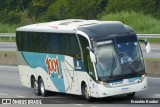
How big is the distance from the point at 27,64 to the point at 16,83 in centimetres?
411

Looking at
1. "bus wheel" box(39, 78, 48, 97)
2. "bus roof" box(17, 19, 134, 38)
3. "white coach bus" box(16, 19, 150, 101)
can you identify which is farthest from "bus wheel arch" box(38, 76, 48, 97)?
"bus roof" box(17, 19, 134, 38)

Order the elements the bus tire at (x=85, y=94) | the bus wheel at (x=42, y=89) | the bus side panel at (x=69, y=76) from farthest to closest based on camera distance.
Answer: the bus wheel at (x=42, y=89)
the bus side panel at (x=69, y=76)
the bus tire at (x=85, y=94)

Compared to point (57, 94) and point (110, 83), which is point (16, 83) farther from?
point (110, 83)

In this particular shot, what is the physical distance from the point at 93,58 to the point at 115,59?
0.80 m

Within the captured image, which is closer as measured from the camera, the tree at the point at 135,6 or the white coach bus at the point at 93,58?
the white coach bus at the point at 93,58

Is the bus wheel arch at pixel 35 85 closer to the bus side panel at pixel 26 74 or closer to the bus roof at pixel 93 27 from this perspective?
the bus side panel at pixel 26 74

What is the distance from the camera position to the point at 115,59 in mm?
20969

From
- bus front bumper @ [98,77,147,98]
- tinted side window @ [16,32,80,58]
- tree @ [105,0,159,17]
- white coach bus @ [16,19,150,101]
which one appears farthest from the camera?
tree @ [105,0,159,17]

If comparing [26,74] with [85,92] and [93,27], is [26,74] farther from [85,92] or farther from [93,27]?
[93,27]

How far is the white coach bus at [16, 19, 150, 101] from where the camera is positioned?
Result: 68.5ft

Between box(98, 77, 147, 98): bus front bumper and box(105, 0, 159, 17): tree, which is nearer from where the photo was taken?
box(98, 77, 147, 98): bus front bumper

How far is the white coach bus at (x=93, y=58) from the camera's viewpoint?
20875 mm

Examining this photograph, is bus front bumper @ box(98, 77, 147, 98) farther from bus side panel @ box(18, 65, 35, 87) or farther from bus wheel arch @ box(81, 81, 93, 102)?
bus side panel @ box(18, 65, 35, 87)

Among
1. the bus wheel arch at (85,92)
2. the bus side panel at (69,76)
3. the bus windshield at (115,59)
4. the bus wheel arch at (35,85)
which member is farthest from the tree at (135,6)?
the bus windshield at (115,59)
